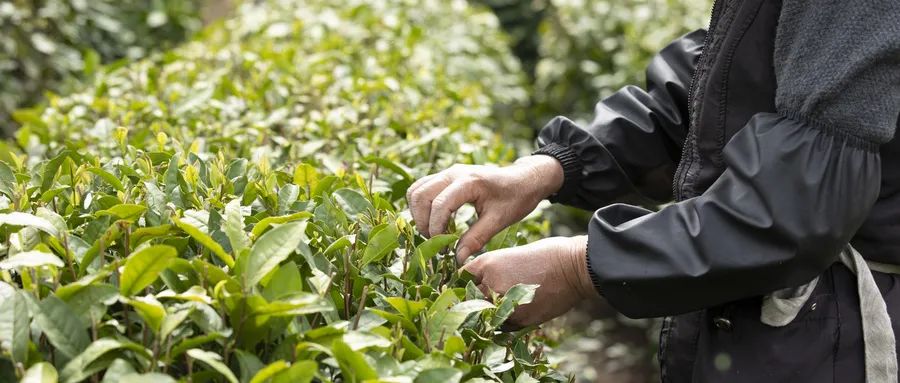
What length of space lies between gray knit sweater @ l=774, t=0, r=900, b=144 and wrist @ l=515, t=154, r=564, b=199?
0.78 m

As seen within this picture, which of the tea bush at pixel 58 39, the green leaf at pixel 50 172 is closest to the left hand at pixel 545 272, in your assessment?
the green leaf at pixel 50 172

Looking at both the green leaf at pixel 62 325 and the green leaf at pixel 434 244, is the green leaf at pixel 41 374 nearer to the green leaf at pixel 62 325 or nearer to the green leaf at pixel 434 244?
the green leaf at pixel 62 325

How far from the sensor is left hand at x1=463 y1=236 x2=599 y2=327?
1.93 meters

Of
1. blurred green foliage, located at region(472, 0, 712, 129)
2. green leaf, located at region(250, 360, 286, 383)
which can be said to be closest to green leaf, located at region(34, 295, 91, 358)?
green leaf, located at region(250, 360, 286, 383)

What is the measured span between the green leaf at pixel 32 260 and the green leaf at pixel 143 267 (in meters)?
0.10

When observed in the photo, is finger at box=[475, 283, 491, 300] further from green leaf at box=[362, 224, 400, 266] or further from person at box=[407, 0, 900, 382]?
green leaf at box=[362, 224, 400, 266]

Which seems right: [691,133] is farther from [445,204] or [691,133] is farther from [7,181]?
[7,181]

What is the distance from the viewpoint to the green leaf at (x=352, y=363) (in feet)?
4.94

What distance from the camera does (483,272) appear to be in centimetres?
199

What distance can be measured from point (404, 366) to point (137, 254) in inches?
17.4

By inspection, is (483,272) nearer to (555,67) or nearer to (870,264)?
(870,264)

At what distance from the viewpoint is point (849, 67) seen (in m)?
1.58

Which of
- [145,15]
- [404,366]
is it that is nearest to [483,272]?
[404,366]

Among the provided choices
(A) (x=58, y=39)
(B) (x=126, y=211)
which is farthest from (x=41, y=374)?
(A) (x=58, y=39)
